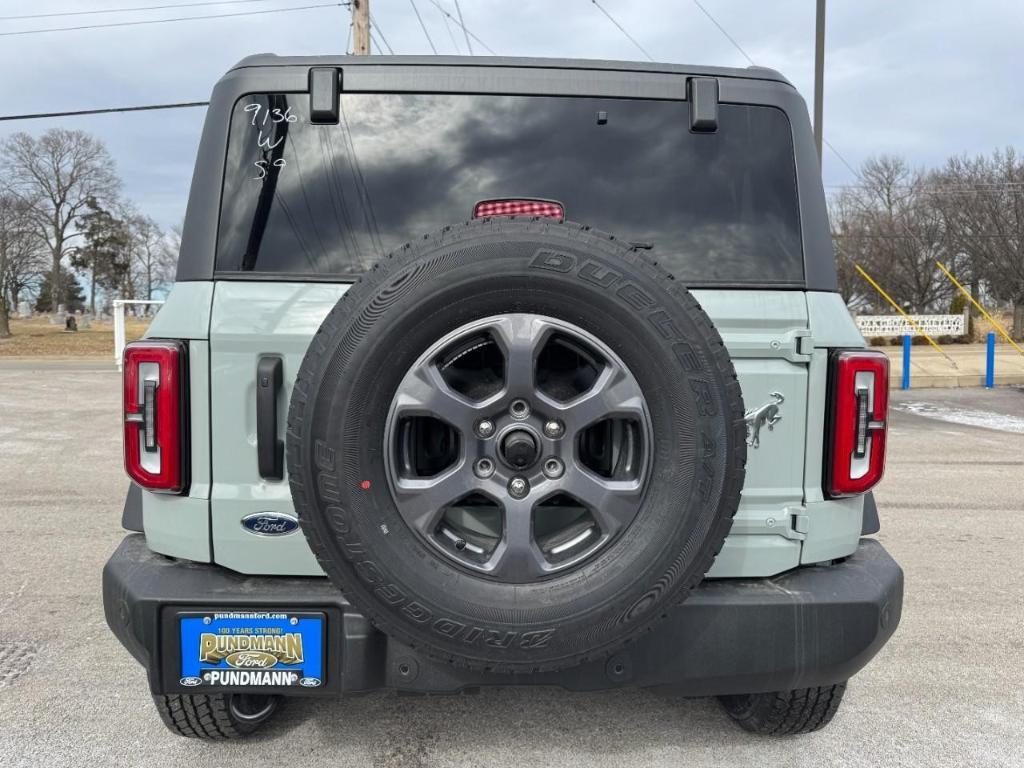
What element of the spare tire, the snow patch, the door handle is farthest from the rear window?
the snow patch

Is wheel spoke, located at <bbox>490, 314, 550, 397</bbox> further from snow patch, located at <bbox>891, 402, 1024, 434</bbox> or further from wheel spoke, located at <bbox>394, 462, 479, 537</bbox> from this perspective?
snow patch, located at <bbox>891, 402, 1024, 434</bbox>

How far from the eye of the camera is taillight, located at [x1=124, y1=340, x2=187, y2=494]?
2188 millimetres

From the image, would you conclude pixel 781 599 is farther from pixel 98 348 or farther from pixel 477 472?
pixel 98 348

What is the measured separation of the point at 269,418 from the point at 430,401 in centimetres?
54

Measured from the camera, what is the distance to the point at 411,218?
7.54ft

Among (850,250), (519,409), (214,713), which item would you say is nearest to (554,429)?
(519,409)

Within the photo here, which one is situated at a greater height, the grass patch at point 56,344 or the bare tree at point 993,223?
the bare tree at point 993,223

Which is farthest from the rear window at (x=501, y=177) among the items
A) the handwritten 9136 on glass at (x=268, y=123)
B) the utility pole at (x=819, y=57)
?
the utility pole at (x=819, y=57)

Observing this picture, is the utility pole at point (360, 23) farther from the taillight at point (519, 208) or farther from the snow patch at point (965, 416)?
the taillight at point (519, 208)

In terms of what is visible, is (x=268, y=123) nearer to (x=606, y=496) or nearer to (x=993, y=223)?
(x=606, y=496)

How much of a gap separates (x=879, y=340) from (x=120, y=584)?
113 ft

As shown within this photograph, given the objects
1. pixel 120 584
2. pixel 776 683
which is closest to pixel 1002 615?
pixel 776 683

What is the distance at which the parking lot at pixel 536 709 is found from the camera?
2633 millimetres

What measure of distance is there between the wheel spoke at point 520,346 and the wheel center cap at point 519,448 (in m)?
0.10
